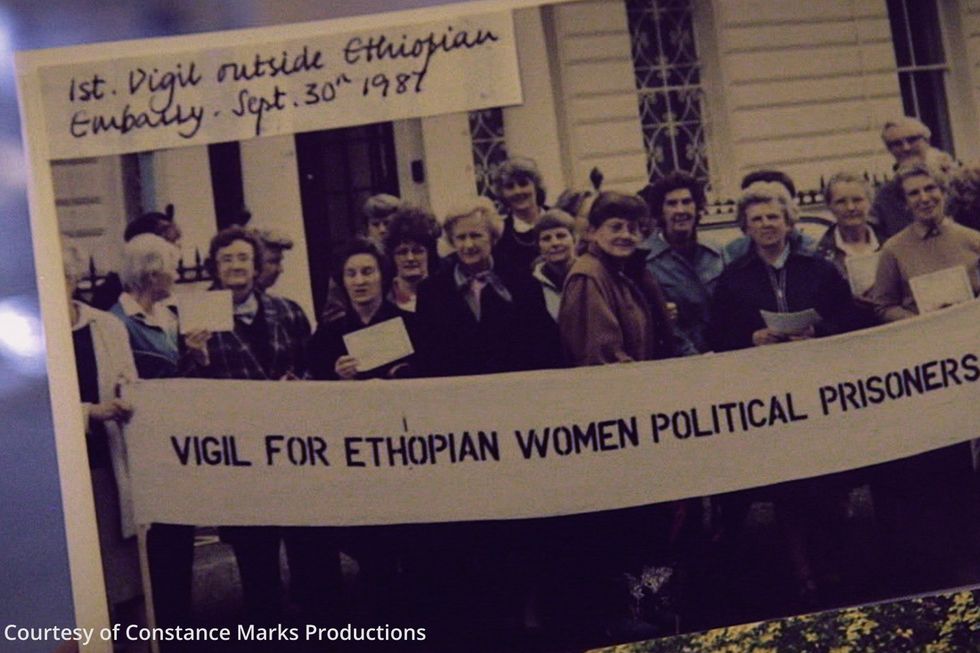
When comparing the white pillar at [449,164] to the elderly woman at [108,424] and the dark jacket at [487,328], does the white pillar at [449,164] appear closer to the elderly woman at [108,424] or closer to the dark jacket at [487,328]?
the dark jacket at [487,328]

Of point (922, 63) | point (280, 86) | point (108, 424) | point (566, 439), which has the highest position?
point (280, 86)

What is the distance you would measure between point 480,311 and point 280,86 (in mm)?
671

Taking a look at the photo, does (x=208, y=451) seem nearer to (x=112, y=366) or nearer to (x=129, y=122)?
(x=112, y=366)

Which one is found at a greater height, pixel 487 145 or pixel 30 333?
pixel 487 145

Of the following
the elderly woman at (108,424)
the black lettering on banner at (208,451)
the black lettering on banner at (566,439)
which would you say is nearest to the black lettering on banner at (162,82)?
the elderly woman at (108,424)

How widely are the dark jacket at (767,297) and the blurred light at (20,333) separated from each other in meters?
1.50

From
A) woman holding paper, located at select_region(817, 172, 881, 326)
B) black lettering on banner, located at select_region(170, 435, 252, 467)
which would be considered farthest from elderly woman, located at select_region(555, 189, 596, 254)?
black lettering on banner, located at select_region(170, 435, 252, 467)

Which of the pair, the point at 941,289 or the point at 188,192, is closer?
the point at 188,192

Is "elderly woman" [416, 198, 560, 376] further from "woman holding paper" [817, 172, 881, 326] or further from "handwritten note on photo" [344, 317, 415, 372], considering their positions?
"woman holding paper" [817, 172, 881, 326]

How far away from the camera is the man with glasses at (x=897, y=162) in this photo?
6.71 ft

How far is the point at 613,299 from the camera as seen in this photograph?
200cm

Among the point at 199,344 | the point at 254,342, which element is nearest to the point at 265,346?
the point at 254,342

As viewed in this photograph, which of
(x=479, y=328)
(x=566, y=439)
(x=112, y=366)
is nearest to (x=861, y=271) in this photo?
(x=566, y=439)

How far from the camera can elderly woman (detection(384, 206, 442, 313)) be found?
6.48 feet
